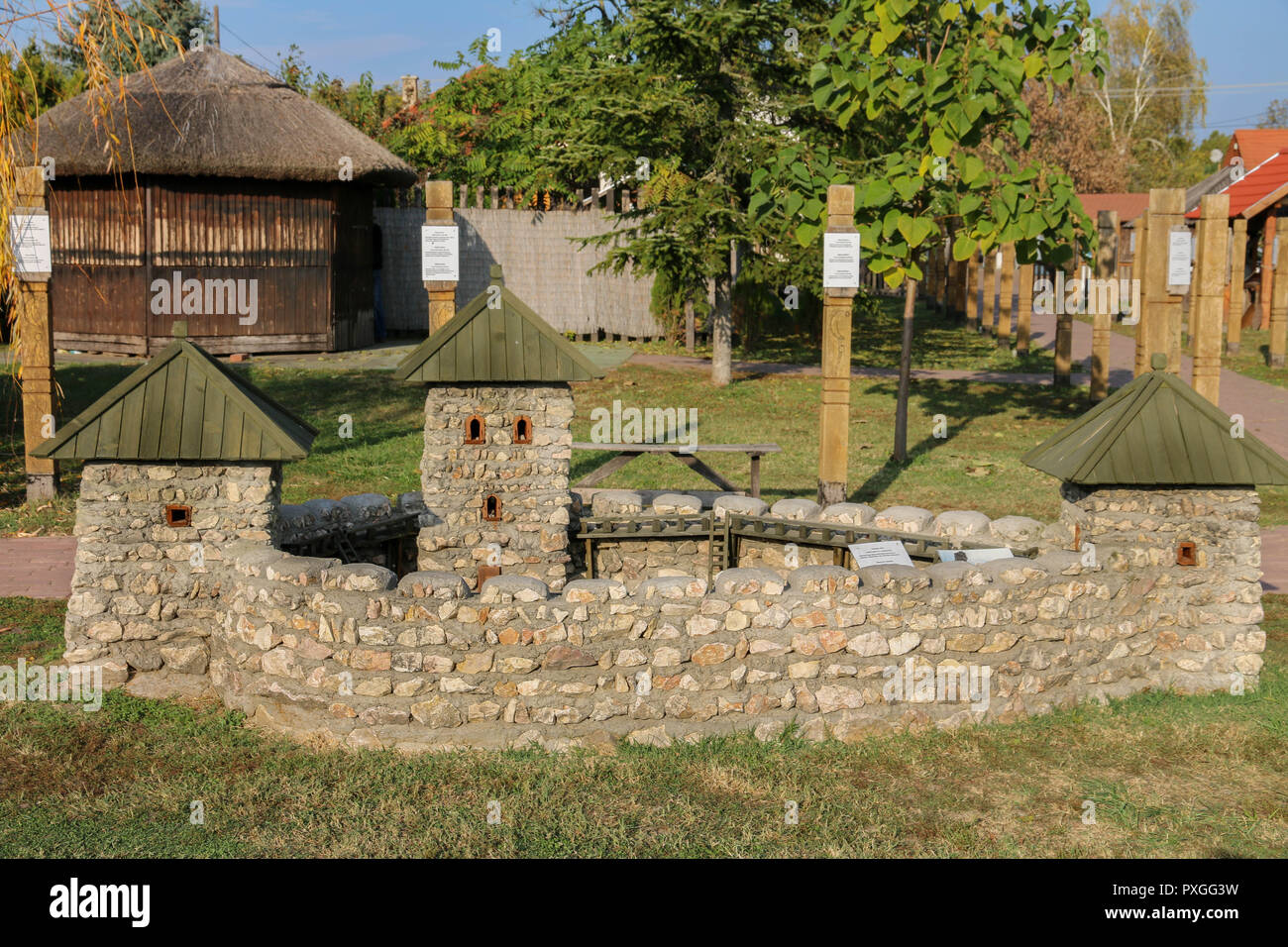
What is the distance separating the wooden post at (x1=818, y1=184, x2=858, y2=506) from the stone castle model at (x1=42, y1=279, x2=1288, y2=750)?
2228 mm

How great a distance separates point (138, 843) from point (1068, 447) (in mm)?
6820

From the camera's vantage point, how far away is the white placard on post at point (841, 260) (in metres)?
12.1

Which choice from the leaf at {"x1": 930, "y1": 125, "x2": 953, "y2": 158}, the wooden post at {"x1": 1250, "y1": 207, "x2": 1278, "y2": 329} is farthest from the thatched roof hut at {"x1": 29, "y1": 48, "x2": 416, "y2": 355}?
the wooden post at {"x1": 1250, "y1": 207, "x2": 1278, "y2": 329}

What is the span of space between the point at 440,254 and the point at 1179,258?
724cm

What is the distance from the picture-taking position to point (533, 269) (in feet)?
85.0

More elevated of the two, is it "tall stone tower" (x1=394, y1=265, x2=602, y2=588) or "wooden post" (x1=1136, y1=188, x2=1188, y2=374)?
"wooden post" (x1=1136, y1=188, x2=1188, y2=374)

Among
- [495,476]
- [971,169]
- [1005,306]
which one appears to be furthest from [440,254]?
[1005,306]

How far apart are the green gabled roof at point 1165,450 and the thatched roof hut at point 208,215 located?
15906 mm

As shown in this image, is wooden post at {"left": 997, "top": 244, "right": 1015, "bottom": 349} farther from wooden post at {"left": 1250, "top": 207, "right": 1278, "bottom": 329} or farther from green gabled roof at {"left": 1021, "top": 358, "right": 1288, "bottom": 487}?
green gabled roof at {"left": 1021, "top": 358, "right": 1288, "bottom": 487}

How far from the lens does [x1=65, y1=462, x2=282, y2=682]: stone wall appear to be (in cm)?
911

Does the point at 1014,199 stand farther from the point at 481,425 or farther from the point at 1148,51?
the point at 1148,51

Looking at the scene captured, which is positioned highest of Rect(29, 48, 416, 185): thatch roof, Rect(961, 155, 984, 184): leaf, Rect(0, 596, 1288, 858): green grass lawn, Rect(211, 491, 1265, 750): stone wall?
Rect(29, 48, 416, 185): thatch roof

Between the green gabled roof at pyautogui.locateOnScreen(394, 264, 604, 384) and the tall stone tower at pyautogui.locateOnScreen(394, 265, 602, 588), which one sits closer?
the green gabled roof at pyautogui.locateOnScreen(394, 264, 604, 384)

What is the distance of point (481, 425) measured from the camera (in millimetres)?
10961
